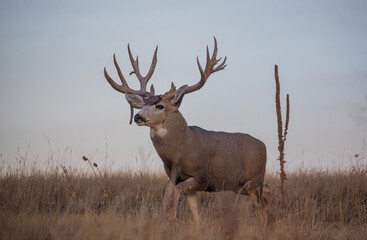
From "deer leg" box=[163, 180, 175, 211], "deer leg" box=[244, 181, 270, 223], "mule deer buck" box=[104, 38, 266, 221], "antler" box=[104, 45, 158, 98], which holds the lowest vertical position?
"deer leg" box=[244, 181, 270, 223]

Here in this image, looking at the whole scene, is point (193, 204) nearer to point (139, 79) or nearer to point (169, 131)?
point (169, 131)

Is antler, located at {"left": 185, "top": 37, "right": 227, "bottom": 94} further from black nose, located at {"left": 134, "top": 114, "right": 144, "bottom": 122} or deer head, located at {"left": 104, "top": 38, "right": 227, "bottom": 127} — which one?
black nose, located at {"left": 134, "top": 114, "right": 144, "bottom": 122}

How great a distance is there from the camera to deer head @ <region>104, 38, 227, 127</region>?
7.80m

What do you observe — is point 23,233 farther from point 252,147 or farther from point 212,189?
point 252,147

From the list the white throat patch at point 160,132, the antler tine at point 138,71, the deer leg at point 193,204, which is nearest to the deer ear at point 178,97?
the white throat patch at point 160,132

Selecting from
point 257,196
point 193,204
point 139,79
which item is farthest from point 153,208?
point 139,79

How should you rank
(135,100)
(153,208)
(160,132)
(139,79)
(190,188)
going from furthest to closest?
(139,79)
(135,100)
(160,132)
(190,188)
(153,208)

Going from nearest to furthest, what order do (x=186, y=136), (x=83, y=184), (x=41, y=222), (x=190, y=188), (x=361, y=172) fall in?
(x=41, y=222)
(x=190, y=188)
(x=186, y=136)
(x=83, y=184)
(x=361, y=172)

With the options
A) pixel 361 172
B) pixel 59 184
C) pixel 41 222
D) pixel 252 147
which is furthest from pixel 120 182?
pixel 361 172

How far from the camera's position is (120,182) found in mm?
10609

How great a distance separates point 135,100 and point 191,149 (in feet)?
4.18

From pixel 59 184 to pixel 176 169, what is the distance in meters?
3.02

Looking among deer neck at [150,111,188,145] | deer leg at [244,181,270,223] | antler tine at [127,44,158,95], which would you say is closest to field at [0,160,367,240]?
deer leg at [244,181,270,223]

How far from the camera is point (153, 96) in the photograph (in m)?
8.16
